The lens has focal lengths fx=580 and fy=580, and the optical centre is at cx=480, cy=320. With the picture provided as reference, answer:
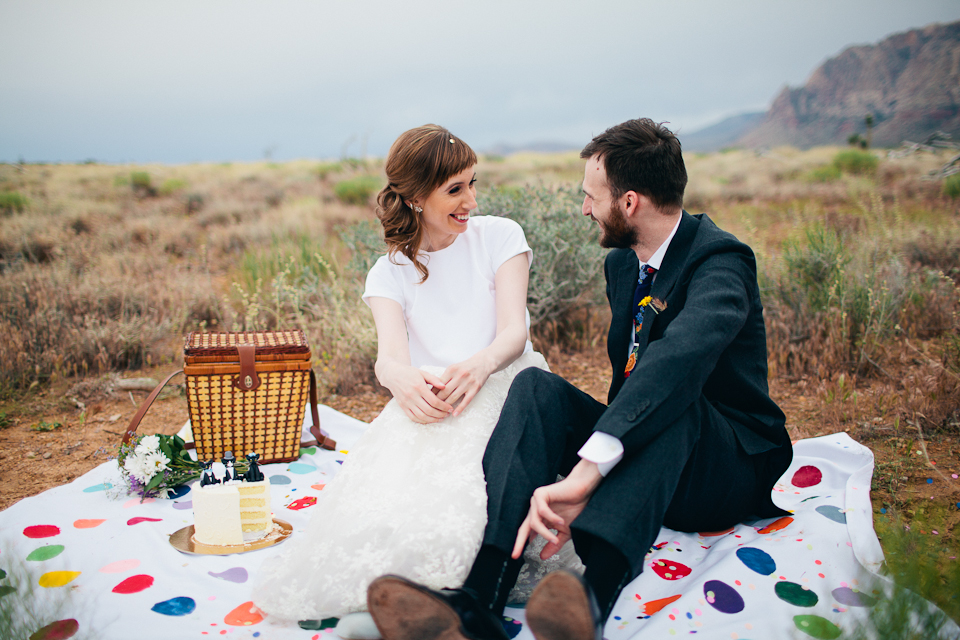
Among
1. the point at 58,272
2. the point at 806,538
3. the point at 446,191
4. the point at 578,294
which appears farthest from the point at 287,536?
the point at 58,272

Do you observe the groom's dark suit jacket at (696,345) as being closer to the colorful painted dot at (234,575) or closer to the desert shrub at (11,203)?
the colorful painted dot at (234,575)

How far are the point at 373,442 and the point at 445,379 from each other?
345 millimetres

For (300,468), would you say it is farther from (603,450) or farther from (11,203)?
(11,203)

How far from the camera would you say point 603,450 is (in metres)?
1.64

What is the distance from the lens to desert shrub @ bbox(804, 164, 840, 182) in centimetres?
1373

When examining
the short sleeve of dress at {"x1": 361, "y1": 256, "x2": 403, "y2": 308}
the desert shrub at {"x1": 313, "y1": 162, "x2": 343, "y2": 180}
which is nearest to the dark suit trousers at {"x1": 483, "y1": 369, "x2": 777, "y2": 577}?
the short sleeve of dress at {"x1": 361, "y1": 256, "x2": 403, "y2": 308}

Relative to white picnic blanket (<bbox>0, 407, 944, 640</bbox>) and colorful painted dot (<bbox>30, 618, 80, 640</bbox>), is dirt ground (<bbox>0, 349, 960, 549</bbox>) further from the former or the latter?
colorful painted dot (<bbox>30, 618, 80, 640</bbox>)

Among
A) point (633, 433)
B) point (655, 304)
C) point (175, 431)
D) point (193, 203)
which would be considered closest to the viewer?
point (633, 433)

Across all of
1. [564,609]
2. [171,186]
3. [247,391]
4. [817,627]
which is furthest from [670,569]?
[171,186]

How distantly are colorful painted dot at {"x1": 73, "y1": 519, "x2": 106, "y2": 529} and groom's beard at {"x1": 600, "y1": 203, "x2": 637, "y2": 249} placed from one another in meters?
2.36

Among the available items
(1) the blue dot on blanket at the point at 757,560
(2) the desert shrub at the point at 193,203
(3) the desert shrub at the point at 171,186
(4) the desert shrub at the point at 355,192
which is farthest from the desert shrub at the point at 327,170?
(1) the blue dot on blanket at the point at 757,560

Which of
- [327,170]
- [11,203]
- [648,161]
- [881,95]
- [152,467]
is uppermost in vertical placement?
[881,95]

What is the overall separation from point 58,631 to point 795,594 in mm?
2218

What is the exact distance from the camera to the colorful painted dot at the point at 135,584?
196cm
